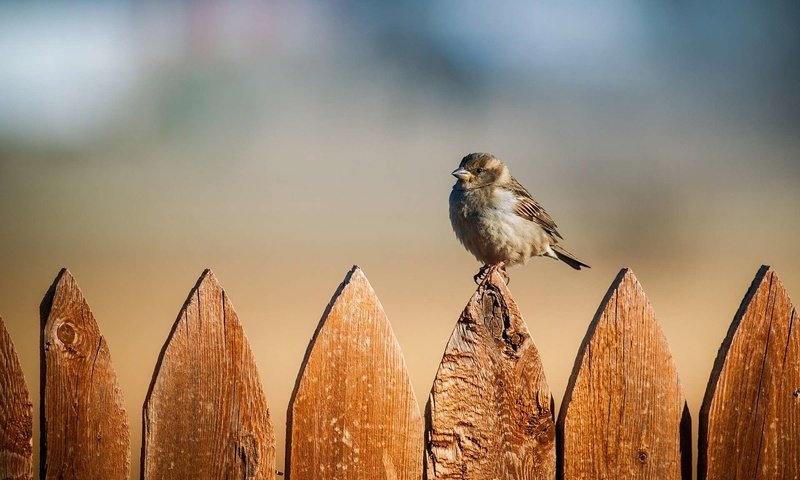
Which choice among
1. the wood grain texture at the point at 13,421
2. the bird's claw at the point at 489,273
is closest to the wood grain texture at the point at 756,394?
the bird's claw at the point at 489,273

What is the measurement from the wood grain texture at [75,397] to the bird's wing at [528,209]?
2.69 meters

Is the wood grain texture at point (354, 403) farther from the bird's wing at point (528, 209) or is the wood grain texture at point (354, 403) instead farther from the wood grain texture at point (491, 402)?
the bird's wing at point (528, 209)

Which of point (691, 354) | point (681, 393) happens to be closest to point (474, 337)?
point (681, 393)

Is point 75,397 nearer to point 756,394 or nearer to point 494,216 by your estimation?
point 756,394

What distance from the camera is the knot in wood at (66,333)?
2.20 meters

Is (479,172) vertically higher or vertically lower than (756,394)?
higher

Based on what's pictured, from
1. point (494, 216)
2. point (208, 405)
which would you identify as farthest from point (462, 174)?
point (208, 405)

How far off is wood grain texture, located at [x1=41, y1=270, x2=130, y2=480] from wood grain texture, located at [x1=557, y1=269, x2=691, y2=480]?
43.7 inches

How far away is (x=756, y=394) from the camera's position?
2262 mm

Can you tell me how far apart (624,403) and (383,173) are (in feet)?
31.2

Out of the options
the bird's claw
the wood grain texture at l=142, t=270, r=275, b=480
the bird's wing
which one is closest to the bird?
the bird's wing

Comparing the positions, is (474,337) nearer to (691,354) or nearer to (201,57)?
(691,354)

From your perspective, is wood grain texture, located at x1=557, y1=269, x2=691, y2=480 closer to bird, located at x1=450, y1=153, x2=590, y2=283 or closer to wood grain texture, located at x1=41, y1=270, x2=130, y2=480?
wood grain texture, located at x1=41, y1=270, x2=130, y2=480

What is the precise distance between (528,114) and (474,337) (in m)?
10.9
